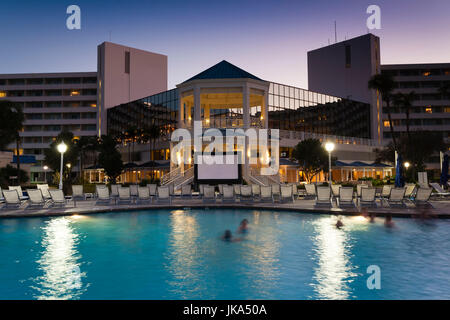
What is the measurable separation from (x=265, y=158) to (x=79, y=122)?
171 ft

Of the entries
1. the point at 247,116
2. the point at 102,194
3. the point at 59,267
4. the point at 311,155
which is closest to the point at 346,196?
the point at 59,267

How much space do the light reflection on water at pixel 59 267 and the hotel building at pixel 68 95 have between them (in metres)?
61.9

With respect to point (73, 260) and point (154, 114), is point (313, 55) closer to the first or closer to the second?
point (154, 114)

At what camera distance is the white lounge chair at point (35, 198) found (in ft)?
54.6

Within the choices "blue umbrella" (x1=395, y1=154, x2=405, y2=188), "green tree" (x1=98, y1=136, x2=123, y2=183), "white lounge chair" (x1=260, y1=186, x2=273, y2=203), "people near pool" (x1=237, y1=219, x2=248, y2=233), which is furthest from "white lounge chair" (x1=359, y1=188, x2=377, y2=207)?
"green tree" (x1=98, y1=136, x2=123, y2=183)

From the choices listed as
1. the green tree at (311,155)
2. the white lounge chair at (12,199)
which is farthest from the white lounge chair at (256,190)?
the green tree at (311,155)

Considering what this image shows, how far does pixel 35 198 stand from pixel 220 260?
12458 mm

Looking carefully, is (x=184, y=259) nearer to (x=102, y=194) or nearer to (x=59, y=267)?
(x=59, y=267)

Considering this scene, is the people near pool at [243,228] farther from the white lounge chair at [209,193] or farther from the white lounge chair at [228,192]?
the white lounge chair at [209,193]

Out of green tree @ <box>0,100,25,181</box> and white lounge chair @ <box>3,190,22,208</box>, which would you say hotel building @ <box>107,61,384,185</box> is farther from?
green tree @ <box>0,100,25,181</box>

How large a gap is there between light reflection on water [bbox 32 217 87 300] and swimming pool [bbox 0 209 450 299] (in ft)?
0.07

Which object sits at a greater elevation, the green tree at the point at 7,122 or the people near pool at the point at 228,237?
the green tree at the point at 7,122

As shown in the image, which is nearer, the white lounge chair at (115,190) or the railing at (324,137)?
the white lounge chair at (115,190)
